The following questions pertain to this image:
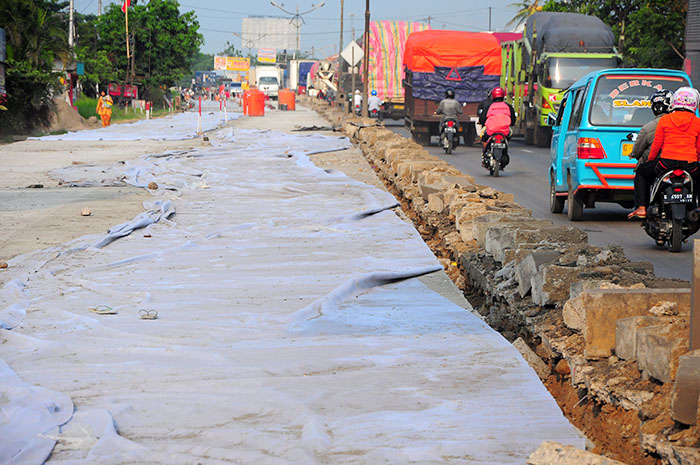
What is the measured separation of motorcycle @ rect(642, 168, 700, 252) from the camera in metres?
9.77

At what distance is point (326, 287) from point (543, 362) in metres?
2.42

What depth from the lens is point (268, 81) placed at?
86625mm

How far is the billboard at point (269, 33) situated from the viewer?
10825 cm

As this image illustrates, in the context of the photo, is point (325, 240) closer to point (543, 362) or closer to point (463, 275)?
point (463, 275)

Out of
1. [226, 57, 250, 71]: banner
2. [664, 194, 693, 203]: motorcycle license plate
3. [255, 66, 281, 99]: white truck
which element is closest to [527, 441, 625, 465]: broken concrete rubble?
[664, 194, 693, 203]: motorcycle license plate

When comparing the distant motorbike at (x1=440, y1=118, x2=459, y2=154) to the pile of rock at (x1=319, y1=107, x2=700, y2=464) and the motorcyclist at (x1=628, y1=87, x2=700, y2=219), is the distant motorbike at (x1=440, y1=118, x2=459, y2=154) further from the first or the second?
the pile of rock at (x1=319, y1=107, x2=700, y2=464)

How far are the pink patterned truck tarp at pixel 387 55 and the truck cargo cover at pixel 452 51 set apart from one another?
10435 millimetres

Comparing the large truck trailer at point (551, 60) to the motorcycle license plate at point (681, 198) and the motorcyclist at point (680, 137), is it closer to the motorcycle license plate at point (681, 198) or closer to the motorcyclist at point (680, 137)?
the motorcyclist at point (680, 137)

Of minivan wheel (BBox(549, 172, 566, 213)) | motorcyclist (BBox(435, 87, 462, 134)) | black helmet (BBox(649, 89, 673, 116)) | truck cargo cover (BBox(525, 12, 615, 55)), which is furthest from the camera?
truck cargo cover (BBox(525, 12, 615, 55))

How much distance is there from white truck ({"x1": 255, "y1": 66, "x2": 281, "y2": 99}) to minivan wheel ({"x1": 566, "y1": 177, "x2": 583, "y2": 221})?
7396 centimetres

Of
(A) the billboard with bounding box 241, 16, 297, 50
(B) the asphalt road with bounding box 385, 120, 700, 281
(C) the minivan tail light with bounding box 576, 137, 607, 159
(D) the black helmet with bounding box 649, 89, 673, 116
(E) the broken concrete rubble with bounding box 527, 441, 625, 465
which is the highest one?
(A) the billboard with bounding box 241, 16, 297, 50

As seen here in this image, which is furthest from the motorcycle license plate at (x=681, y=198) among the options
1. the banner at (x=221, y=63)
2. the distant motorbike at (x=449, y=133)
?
the banner at (x=221, y=63)

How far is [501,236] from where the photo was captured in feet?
24.5

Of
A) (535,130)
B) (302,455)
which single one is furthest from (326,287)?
(535,130)
